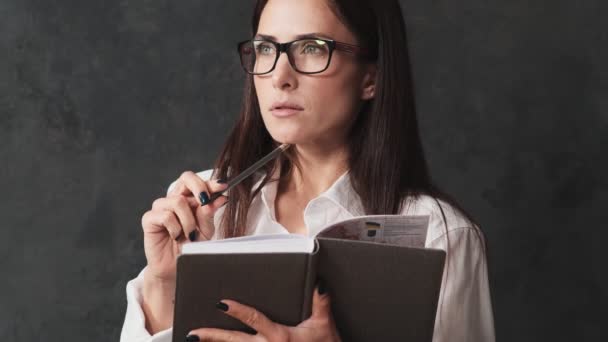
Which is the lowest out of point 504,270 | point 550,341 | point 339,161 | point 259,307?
point 550,341

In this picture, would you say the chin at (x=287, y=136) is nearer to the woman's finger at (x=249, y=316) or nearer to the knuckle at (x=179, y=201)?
the knuckle at (x=179, y=201)

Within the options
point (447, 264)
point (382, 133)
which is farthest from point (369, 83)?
point (447, 264)

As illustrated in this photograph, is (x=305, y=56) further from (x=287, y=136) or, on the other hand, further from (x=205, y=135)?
(x=205, y=135)

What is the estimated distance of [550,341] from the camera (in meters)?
2.51

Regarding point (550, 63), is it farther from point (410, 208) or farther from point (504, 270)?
point (410, 208)

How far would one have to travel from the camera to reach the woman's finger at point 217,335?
51.3 inches

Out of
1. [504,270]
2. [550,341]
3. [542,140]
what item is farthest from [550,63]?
[550,341]

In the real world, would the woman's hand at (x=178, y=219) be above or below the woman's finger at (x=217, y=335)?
above

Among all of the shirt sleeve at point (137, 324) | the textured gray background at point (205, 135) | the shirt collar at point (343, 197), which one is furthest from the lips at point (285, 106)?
the textured gray background at point (205, 135)

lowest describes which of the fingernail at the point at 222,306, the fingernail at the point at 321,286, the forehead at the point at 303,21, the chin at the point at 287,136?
the fingernail at the point at 222,306

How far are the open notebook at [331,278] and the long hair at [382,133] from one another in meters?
0.44

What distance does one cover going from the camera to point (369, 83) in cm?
187

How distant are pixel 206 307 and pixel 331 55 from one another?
0.67 meters

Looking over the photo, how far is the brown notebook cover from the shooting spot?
1.26m
